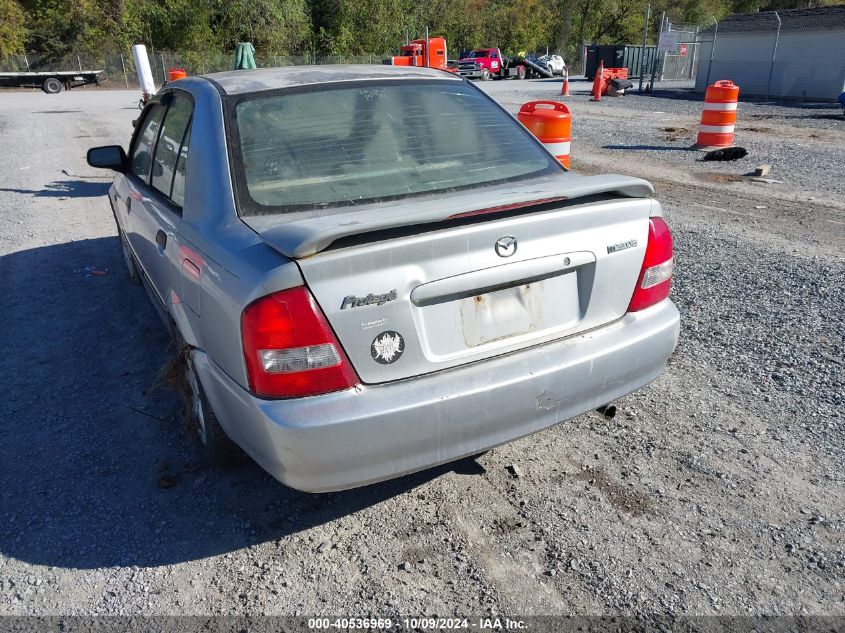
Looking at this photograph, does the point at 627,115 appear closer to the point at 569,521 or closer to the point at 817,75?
the point at 817,75

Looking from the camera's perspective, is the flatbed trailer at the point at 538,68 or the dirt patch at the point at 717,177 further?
the flatbed trailer at the point at 538,68

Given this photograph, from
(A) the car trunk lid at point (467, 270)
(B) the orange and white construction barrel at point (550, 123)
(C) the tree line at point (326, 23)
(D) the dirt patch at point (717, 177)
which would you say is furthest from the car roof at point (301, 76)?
(C) the tree line at point (326, 23)

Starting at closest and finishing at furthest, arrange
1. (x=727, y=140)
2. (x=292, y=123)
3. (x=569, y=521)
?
(x=569, y=521) < (x=292, y=123) < (x=727, y=140)

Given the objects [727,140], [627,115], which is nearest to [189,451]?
[727,140]

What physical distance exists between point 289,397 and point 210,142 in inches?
51.6

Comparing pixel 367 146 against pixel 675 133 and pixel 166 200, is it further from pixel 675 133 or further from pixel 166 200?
pixel 675 133

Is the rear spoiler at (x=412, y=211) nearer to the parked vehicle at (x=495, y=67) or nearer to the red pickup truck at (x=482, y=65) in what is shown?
the parked vehicle at (x=495, y=67)

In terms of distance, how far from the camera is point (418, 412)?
7.61 feet

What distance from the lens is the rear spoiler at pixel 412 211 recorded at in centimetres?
220

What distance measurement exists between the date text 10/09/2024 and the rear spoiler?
127cm

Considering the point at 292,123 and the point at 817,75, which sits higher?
Result: the point at 292,123

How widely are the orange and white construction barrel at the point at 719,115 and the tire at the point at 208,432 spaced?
37.6 ft

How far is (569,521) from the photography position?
276 cm

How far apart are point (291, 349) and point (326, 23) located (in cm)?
5774
